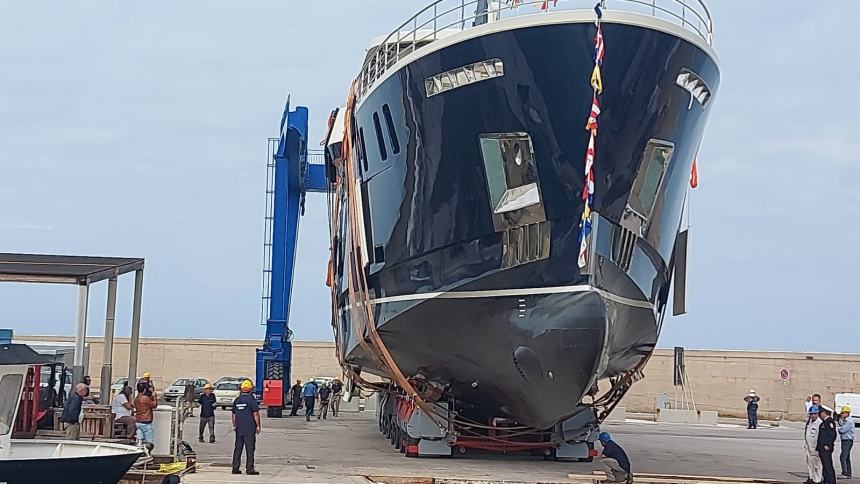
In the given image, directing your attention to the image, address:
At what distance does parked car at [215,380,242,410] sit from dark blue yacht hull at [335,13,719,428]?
1807 cm

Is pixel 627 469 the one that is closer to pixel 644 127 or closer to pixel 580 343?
pixel 580 343

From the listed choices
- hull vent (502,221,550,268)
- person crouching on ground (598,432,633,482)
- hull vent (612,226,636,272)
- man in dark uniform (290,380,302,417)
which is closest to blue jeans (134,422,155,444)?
hull vent (502,221,550,268)

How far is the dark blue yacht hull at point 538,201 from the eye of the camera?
406 inches

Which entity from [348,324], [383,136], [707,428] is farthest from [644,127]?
[707,428]

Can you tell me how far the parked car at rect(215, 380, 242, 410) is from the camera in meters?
28.6

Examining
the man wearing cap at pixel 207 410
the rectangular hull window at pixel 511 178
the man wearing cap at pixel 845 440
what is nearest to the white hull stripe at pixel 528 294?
the rectangular hull window at pixel 511 178

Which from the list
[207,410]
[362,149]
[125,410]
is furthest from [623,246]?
[207,410]

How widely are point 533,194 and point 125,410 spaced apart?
5629 millimetres

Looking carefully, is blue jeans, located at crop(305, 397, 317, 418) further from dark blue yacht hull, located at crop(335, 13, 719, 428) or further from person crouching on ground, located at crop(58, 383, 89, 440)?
person crouching on ground, located at crop(58, 383, 89, 440)

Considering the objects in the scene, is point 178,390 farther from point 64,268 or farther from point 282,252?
point 64,268

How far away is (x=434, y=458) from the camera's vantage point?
42.5ft

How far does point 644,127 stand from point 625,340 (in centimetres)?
270

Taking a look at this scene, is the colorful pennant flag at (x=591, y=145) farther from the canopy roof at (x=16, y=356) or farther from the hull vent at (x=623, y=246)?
the canopy roof at (x=16, y=356)

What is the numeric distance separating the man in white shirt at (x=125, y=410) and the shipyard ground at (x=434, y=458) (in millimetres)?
991
